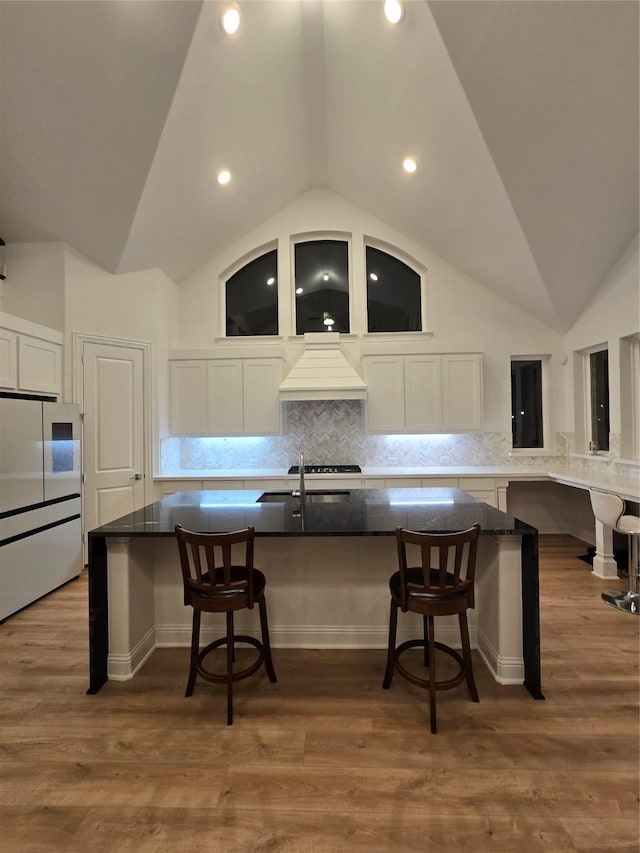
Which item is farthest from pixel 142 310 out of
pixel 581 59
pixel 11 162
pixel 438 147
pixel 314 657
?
pixel 581 59

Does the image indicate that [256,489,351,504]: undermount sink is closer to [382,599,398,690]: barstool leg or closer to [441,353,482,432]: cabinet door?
[382,599,398,690]: barstool leg

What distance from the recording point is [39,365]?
11.9 ft

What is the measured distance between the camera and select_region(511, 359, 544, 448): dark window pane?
5.15 m

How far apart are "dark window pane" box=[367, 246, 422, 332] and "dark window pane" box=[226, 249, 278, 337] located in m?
1.26

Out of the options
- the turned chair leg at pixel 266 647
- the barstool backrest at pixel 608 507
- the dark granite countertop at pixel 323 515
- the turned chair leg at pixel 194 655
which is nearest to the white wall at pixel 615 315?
the barstool backrest at pixel 608 507

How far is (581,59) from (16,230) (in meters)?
4.69

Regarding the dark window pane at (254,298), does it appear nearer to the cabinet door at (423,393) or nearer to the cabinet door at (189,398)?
the cabinet door at (189,398)

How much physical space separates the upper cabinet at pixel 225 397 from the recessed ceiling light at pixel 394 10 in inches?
121

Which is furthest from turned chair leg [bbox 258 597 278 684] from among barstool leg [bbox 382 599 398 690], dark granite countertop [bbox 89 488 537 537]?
barstool leg [bbox 382 599 398 690]

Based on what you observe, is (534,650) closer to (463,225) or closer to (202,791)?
(202,791)

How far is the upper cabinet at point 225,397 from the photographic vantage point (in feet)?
15.9

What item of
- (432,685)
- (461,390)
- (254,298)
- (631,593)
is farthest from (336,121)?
(631,593)

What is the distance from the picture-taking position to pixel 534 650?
2.07 m

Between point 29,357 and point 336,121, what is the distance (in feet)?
12.1
